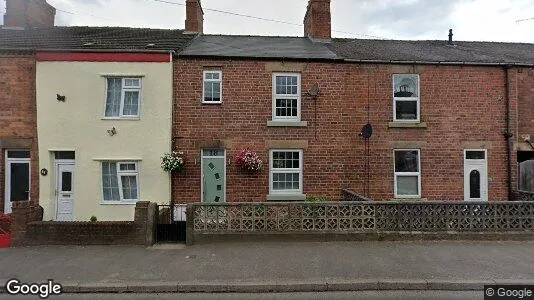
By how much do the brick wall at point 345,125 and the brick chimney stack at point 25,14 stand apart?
26.7 ft

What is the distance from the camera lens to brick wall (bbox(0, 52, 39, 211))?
10906 millimetres

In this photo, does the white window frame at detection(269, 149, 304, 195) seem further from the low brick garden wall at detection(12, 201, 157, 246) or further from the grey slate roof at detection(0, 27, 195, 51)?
the grey slate roof at detection(0, 27, 195, 51)

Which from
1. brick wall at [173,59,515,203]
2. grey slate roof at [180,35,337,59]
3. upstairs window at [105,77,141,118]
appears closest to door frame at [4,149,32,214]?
upstairs window at [105,77,141,118]

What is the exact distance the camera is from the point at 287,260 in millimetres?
6727

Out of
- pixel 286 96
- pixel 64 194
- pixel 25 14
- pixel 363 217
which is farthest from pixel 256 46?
pixel 25 14

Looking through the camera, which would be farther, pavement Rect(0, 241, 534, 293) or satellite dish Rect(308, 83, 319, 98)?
satellite dish Rect(308, 83, 319, 98)

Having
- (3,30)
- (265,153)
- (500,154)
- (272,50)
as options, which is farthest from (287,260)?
(3,30)

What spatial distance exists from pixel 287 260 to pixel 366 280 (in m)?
1.67

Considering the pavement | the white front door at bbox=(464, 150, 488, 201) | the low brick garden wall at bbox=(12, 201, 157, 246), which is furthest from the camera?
the white front door at bbox=(464, 150, 488, 201)

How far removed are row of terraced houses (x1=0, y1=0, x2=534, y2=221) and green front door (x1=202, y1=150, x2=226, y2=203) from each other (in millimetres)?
50

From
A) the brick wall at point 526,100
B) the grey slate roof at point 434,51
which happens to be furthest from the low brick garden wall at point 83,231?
the brick wall at point 526,100

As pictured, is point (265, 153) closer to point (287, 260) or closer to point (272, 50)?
point (272, 50)

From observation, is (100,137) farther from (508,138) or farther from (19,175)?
(508,138)

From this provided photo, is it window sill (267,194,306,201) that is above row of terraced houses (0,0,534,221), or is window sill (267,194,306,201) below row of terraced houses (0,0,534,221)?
below
